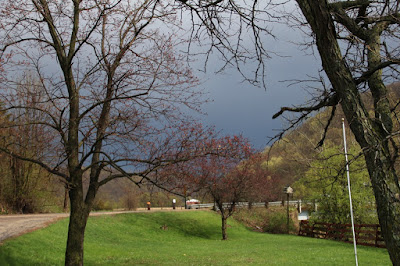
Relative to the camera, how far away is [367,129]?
11.8 feet

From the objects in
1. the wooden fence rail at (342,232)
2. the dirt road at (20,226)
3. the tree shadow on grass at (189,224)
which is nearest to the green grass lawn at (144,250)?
the tree shadow on grass at (189,224)

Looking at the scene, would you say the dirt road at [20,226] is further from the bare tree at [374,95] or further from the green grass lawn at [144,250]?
the bare tree at [374,95]

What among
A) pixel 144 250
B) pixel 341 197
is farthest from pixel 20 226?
pixel 341 197

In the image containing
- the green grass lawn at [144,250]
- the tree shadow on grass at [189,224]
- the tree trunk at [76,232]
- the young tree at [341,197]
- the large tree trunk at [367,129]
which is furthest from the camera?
the tree shadow on grass at [189,224]

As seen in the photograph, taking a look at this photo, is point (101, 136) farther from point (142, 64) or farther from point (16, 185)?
point (16, 185)

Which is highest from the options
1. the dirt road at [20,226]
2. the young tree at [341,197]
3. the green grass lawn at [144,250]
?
the young tree at [341,197]

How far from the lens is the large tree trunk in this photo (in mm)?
3418

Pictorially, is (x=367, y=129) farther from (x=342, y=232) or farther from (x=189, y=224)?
(x=189, y=224)

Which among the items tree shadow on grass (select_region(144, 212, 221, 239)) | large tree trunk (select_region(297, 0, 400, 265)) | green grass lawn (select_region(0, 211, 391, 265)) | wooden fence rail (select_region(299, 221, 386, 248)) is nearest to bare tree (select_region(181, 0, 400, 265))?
large tree trunk (select_region(297, 0, 400, 265))

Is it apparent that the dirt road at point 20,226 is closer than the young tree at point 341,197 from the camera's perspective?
Yes

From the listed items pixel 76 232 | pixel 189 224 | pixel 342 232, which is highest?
pixel 76 232

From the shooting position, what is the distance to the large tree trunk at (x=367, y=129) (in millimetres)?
3418

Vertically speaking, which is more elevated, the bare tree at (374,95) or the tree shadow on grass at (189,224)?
the bare tree at (374,95)

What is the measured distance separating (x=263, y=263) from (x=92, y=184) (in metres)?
7.53
